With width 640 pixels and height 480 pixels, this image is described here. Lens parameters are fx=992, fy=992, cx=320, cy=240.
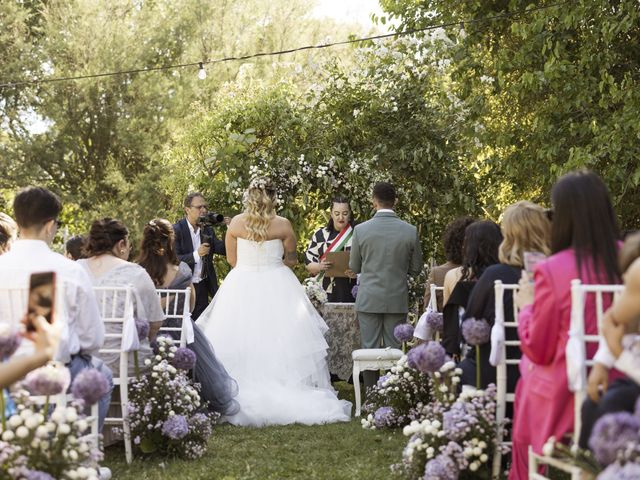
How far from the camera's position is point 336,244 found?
9.30 metres

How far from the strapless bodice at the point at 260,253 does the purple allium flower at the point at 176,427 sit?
2848mm

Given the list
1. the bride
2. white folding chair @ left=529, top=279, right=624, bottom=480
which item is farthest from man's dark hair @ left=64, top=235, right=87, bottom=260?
white folding chair @ left=529, top=279, right=624, bottom=480

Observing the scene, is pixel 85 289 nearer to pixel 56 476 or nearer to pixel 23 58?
pixel 56 476

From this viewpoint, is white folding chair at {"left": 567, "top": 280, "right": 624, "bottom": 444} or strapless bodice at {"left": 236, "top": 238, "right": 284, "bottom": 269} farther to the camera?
strapless bodice at {"left": 236, "top": 238, "right": 284, "bottom": 269}

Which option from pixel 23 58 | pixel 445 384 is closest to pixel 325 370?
pixel 445 384

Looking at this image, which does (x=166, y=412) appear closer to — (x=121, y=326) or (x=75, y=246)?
(x=121, y=326)

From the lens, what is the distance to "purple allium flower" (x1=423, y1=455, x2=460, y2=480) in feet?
14.6

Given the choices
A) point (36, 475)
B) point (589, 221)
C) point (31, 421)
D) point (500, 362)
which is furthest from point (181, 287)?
point (589, 221)

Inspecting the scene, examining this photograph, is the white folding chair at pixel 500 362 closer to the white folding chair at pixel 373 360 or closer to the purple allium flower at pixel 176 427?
the purple allium flower at pixel 176 427

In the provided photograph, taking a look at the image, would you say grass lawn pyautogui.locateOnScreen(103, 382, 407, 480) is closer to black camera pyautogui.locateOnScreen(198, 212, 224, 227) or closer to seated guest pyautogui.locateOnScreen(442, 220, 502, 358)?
seated guest pyautogui.locateOnScreen(442, 220, 502, 358)

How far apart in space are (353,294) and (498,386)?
4.02 m

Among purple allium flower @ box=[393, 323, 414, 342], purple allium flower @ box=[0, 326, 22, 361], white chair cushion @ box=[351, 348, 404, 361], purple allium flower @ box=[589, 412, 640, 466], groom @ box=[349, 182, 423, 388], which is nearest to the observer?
purple allium flower @ box=[589, 412, 640, 466]

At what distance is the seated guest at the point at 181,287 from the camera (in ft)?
22.3

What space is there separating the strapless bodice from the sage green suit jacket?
681 mm
